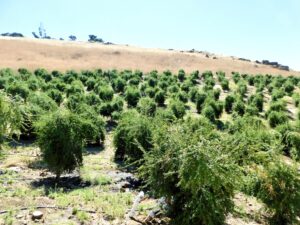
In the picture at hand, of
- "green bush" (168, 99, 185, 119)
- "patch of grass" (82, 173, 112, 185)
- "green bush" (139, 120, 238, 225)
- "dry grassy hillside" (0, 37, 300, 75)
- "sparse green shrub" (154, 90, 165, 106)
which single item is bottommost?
"dry grassy hillside" (0, 37, 300, 75)

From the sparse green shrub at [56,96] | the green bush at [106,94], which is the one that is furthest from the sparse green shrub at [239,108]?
the sparse green shrub at [56,96]

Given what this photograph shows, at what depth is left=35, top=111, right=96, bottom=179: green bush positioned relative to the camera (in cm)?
2522

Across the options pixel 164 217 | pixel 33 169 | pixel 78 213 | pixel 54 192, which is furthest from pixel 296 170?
pixel 33 169

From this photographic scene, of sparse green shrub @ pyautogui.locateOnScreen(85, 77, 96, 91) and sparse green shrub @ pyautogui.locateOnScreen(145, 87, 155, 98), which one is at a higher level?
sparse green shrub @ pyautogui.locateOnScreen(145, 87, 155, 98)

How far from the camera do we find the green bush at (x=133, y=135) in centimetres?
2962

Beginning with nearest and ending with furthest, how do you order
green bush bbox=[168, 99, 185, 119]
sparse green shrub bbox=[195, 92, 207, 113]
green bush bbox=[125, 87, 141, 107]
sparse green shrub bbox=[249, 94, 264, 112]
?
1. green bush bbox=[168, 99, 185, 119]
2. green bush bbox=[125, 87, 141, 107]
3. sparse green shrub bbox=[195, 92, 207, 113]
4. sparse green shrub bbox=[249, 94, 264, 112]

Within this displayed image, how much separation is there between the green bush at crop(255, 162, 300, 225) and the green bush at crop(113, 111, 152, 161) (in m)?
9.84

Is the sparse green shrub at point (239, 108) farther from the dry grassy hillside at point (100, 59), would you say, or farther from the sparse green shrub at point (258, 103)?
the dry grassy hillside at point (100, 59)

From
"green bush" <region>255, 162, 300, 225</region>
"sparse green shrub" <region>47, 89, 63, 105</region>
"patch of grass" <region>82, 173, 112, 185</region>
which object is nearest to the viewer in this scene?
"green bush" <region>255, 162, 300, 225</region>

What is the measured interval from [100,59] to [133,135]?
85962mm

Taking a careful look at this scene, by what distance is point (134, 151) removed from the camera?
99.0 ft

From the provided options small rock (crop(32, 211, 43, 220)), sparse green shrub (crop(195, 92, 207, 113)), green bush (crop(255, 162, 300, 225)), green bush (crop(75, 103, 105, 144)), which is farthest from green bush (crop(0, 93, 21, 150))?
sparse green shrub (crop(195, 92, 207, 113))

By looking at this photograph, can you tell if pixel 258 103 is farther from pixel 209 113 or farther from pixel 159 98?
pixel 159 98

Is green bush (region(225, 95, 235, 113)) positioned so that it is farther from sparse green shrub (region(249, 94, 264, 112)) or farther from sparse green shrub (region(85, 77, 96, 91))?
sparse green shrub (region(85, 77, 96, 91))
